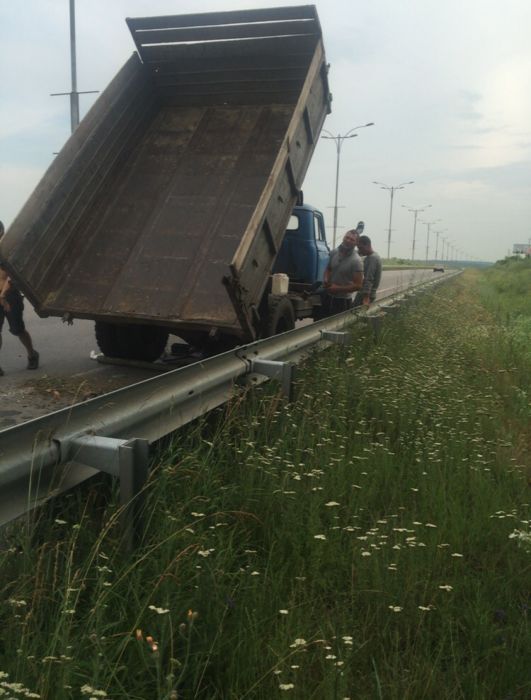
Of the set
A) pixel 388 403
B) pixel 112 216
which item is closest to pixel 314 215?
pixel 112 216

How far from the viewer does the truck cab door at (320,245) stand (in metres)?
10.6

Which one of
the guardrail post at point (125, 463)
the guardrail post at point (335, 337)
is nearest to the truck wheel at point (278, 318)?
the guardrail post at point (335, 337)

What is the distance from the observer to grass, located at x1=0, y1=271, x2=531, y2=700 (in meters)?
2.00

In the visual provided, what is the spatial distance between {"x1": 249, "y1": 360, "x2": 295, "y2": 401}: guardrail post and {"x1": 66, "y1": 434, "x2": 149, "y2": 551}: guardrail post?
211cm

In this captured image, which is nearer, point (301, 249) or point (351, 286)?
point (351, 286)

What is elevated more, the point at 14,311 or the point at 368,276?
the point at 368,276

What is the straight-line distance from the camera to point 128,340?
763 cm

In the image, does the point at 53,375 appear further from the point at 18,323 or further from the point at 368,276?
the point at 368,276

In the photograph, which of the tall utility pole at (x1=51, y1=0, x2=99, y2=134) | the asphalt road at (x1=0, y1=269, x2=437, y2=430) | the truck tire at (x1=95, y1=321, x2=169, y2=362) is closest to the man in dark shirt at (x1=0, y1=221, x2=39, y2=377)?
the asphalt road at (x1=0, y1=269, x2=437, y2=430)

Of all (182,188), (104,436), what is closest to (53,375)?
(182,188)

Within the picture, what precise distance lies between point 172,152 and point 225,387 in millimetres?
4585

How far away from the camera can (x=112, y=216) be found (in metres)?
7.33

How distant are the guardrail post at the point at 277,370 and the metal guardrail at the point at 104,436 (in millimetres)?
571

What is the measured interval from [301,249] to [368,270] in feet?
4.03
